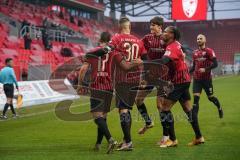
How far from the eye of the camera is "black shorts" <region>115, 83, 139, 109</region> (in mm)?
8203

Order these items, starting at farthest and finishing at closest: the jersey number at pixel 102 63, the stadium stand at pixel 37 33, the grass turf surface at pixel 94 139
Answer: the stadium stand at pixel 37 33, the jersey number at pixel 102 63, the grass turf surface at pixel 94 139

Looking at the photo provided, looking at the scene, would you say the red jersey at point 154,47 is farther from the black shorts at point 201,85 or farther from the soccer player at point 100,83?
the black shorts at point 201,85

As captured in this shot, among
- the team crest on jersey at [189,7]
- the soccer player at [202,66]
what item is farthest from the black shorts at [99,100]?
the team crest on jersey at [189,7]

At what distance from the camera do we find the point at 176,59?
26.6ft

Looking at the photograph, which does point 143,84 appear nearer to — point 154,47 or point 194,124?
point 154,47

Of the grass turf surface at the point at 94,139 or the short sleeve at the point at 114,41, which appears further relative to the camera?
the short sleeve at the point at 114,41

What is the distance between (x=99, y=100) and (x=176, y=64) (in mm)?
1511

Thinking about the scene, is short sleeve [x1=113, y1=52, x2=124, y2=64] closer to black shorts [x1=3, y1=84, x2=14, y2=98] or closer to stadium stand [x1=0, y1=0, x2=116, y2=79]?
black shorts [x1=3, y1=84, x2=14, y2=98]

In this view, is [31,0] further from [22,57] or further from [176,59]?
[176,59]

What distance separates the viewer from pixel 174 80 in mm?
8367

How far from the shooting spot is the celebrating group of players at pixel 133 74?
792 centimetres

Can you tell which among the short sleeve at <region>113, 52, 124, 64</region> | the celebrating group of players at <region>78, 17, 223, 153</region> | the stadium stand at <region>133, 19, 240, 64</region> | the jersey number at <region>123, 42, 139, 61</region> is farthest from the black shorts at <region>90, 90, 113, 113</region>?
the stadium stand at <region>133, 19, 240, 64</region>

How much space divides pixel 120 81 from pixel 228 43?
191 ft

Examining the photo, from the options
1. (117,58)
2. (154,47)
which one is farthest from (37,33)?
(117,58)
